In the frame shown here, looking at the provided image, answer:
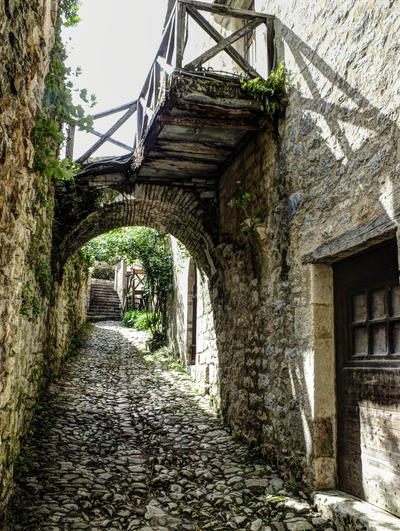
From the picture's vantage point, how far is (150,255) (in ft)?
39.5

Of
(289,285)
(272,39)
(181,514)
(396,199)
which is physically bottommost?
(181,514)

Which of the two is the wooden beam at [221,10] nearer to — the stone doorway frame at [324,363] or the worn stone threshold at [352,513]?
the stone doorway frame at [324,363]

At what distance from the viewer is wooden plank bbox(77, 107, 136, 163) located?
20.0ft

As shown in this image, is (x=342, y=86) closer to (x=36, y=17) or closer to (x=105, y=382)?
(x=36, y=17)

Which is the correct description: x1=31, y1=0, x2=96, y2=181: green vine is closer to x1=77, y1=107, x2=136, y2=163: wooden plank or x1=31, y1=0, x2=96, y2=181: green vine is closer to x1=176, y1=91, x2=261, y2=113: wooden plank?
x1=176, y1=91, x2=261, y2=113: wooden plank

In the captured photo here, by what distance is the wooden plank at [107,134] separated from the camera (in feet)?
20.0

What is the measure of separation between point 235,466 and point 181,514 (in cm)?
97

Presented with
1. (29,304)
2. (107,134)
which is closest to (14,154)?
(29,304)

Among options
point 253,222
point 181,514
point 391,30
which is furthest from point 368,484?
point 391,30

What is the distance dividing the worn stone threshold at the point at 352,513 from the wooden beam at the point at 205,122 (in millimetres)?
3252

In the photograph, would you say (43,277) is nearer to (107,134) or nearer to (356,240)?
(107,134)

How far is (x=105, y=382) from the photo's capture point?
7.67 metres

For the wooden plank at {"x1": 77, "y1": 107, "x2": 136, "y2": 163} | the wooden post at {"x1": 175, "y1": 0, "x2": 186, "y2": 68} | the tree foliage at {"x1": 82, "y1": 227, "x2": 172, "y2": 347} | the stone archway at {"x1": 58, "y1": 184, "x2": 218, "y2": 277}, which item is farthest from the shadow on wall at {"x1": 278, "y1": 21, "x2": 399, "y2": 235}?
the tree foliage at {"x1": 82, "y1": 227, "x2": 172, "y2": 347}

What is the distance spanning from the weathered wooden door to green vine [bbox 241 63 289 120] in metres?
1.67
